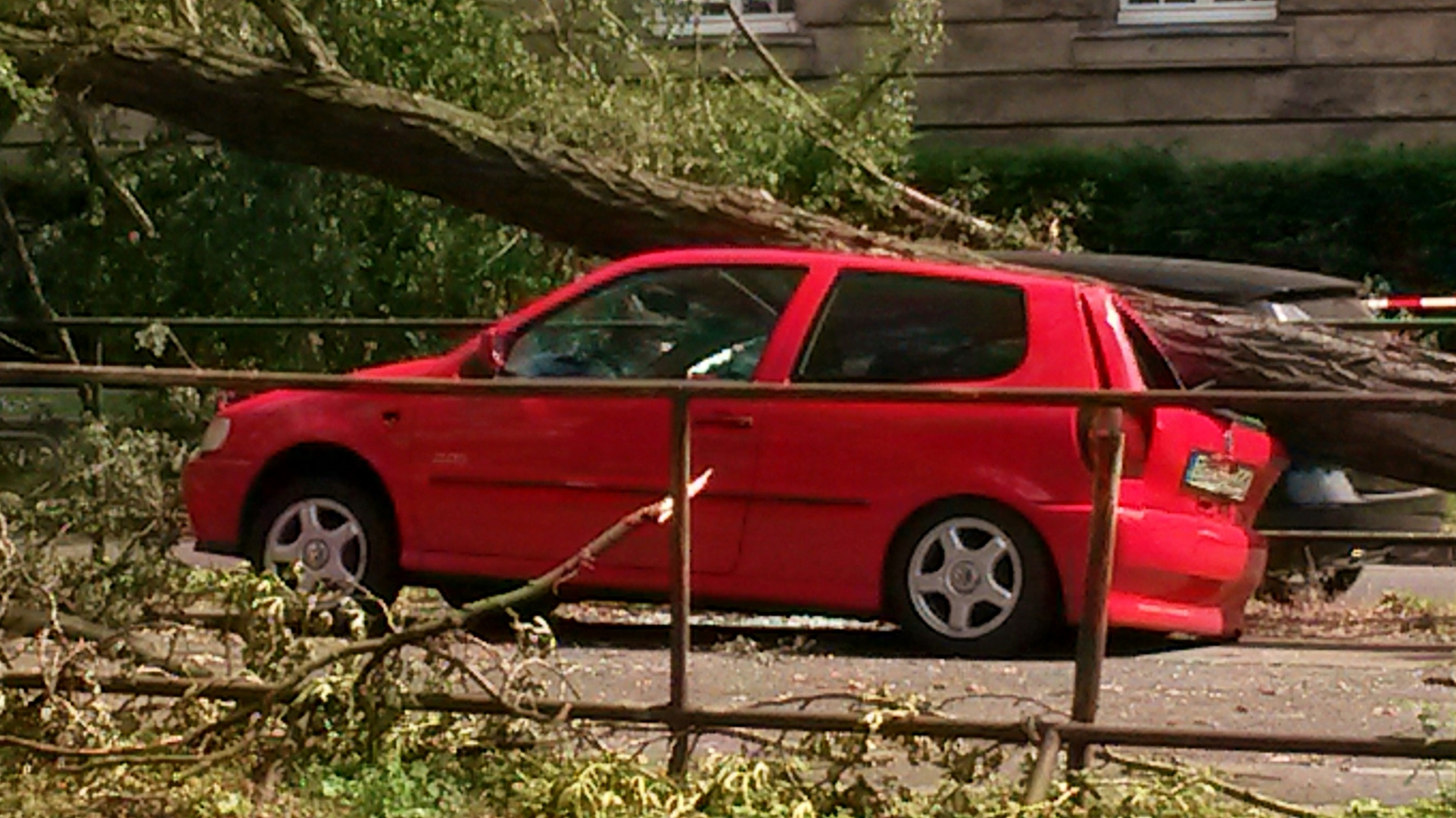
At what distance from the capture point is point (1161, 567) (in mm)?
9336

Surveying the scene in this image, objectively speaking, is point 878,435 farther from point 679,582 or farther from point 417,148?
point 417,148

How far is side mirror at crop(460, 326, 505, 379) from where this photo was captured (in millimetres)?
9914

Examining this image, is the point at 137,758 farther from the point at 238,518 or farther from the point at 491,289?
the point at 491,289

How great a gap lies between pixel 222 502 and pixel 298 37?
10.2 ft

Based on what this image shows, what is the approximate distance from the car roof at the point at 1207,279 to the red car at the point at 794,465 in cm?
108

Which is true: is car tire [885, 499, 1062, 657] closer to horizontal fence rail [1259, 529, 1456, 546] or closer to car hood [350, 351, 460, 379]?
horizontal fence rail [1259, 529, 1456, 546]

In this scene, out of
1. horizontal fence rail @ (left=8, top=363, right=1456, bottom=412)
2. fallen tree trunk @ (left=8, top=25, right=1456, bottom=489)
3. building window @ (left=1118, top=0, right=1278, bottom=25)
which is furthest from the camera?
building window @ (left=1118, top=0, right=1278, bottom=25)

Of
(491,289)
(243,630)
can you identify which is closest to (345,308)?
(491,289)

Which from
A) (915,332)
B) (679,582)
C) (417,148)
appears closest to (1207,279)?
(915,332)

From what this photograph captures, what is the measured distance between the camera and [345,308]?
16.2 meters

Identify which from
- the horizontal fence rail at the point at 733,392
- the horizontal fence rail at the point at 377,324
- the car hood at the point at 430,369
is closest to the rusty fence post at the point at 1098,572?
the horizontal fence rail at the point at 733,392

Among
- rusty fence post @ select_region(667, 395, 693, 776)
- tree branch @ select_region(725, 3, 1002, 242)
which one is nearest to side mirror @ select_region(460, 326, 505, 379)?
rusty fence post @ select_region(667, 395, 693, 776)

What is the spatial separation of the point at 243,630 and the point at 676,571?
1153 millimetres

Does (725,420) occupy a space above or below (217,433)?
above
